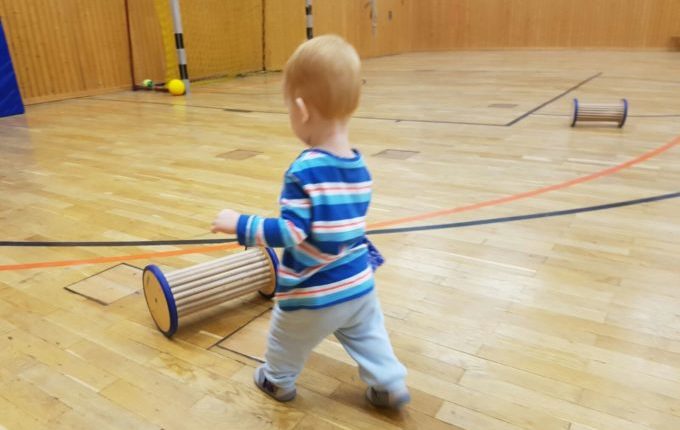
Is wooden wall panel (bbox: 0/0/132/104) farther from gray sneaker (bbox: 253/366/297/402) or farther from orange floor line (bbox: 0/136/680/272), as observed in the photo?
gray sneaker (bbox: 253/366/297/402)

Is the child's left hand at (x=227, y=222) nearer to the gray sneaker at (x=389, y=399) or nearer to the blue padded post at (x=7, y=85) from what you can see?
the gray sneaker at (x=389, y=399)

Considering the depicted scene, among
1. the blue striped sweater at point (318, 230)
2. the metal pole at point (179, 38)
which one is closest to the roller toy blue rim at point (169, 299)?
the blue striped sweater at point (318, 230)

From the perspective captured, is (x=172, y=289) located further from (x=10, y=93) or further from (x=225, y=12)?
(x=225, y=12)

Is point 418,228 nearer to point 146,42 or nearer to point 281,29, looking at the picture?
point 146,42

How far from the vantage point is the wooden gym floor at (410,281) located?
140cm

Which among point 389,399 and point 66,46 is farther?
point 66,46

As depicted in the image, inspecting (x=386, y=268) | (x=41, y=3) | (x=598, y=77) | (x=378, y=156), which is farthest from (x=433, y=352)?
(x=598, y=77)

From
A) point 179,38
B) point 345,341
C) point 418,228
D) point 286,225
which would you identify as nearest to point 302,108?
point 286,225

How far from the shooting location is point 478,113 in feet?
17.8

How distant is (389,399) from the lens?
1349 millimetres

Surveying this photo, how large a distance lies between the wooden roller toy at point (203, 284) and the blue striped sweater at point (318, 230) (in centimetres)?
54

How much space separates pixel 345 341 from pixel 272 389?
0.24 metres

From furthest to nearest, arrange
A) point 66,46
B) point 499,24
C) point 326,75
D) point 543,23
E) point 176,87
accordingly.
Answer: point 499,24 → point 543,23 → point 176,87 → point 66,46 → point 326,75

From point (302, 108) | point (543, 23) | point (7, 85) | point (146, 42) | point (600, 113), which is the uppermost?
point (302, 108)
